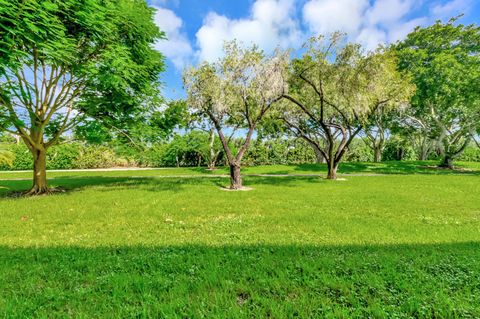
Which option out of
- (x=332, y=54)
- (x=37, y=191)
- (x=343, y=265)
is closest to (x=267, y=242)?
(x=343, y=265)

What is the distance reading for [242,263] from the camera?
3932 mm

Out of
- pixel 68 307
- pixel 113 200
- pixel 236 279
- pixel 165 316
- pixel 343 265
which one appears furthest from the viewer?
pixel 113 200

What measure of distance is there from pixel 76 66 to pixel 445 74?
25.9m

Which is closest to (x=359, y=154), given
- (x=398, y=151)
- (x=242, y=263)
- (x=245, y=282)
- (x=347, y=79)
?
(x=398, y=151)

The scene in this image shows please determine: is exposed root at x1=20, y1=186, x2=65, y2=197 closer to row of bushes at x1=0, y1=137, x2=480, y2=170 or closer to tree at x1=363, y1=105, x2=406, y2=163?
row of bushes at x1=0, y1=137, x2=480, y2=170

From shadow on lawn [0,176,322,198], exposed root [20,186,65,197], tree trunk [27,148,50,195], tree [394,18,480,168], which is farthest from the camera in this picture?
tree [394,18,480,168]

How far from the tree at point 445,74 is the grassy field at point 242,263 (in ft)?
59.7

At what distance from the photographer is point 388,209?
7.95m

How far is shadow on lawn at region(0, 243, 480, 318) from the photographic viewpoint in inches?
107

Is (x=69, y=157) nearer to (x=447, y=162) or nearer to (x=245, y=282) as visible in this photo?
(x=245, y=282)

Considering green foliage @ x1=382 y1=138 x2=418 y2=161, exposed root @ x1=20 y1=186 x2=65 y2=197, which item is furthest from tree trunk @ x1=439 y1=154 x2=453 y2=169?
exposed root @ x1=20 y1=186 x2=65 y2=197

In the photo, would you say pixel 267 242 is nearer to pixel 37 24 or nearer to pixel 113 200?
pixel 113 200

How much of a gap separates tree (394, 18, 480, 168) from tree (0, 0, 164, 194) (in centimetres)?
2198

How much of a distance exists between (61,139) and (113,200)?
22.1ft
